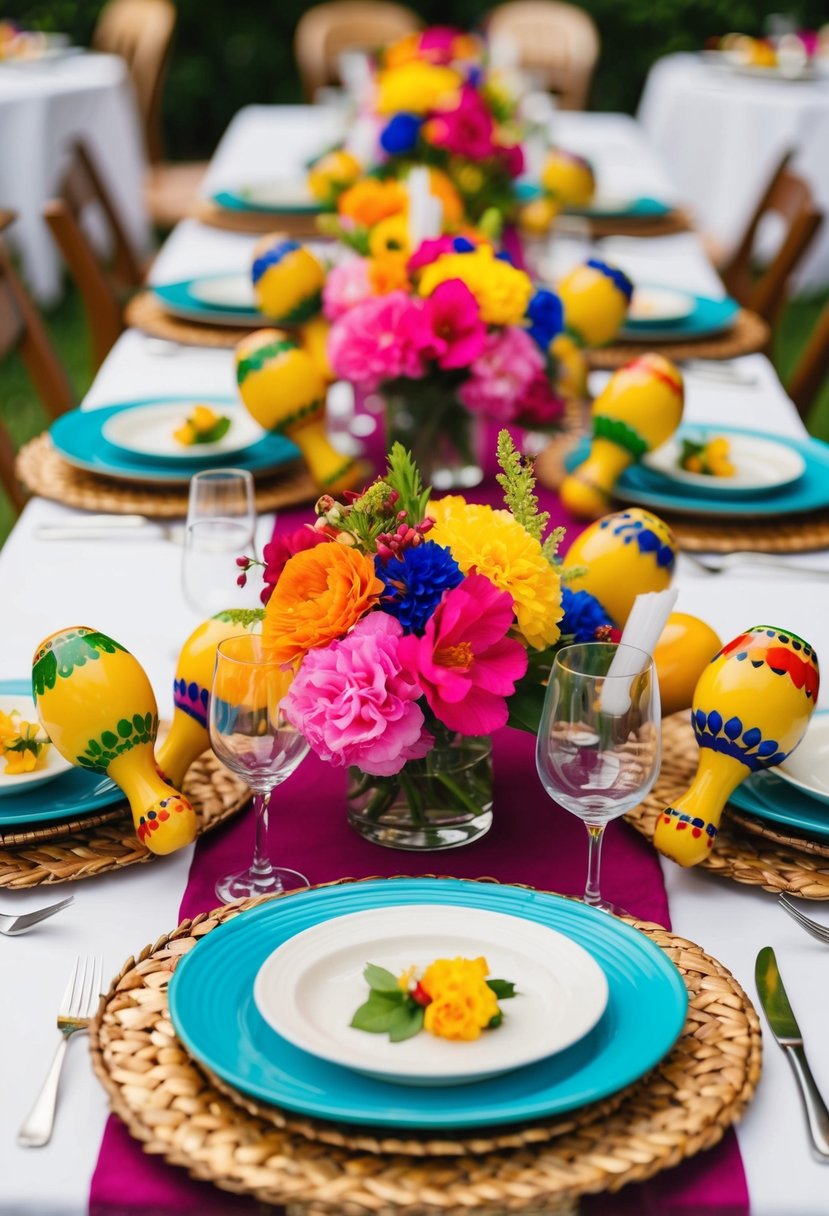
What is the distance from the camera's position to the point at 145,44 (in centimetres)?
569

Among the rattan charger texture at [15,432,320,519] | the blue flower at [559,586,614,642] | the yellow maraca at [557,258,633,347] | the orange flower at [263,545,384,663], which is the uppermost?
the orange flower at [263,545,384,663]

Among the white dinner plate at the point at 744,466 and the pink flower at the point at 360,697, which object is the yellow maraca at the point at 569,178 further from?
the pink flower at the point at 360,697

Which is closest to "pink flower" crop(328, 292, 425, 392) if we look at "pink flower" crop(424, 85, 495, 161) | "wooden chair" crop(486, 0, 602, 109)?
"pink flower" crop(424, 85, 495, 161)

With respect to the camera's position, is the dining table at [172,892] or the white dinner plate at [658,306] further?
the white dinner plate at [658,306]

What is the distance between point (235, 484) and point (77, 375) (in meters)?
3.56

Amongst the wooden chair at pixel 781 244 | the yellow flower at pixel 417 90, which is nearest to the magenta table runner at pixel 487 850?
the yellow flower at pixel 417 90

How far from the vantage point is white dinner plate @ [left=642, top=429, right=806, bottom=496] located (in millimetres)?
1682

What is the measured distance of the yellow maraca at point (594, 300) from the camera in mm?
1914

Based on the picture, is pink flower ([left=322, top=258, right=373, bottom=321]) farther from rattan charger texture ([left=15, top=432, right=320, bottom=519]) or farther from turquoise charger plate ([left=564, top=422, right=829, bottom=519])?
turquoise charger plate ([left=564, top=422, right=829, bottom=519])

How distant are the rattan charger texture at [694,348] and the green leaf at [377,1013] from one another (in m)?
1.53

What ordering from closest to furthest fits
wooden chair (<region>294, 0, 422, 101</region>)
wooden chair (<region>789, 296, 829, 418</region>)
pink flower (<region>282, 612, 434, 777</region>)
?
1. pink flower (<region>282, 612, 434, 777</region>)
2. wooden chair (<region>789, 296, 829, 418</region>)
3. wooden chair (<region>294, 0, 422, 101</region>)

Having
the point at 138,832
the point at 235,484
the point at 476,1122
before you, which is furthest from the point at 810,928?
the point at 235,484

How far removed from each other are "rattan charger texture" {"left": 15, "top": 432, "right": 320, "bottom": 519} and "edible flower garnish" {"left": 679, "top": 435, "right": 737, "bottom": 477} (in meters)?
0.43

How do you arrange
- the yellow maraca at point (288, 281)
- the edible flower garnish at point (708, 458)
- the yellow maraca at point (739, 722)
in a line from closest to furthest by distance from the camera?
the yellow maraca at point (739, 722)
the edible flower garnish at point (708, 458)
the yellow maraca at point (288, 281)
